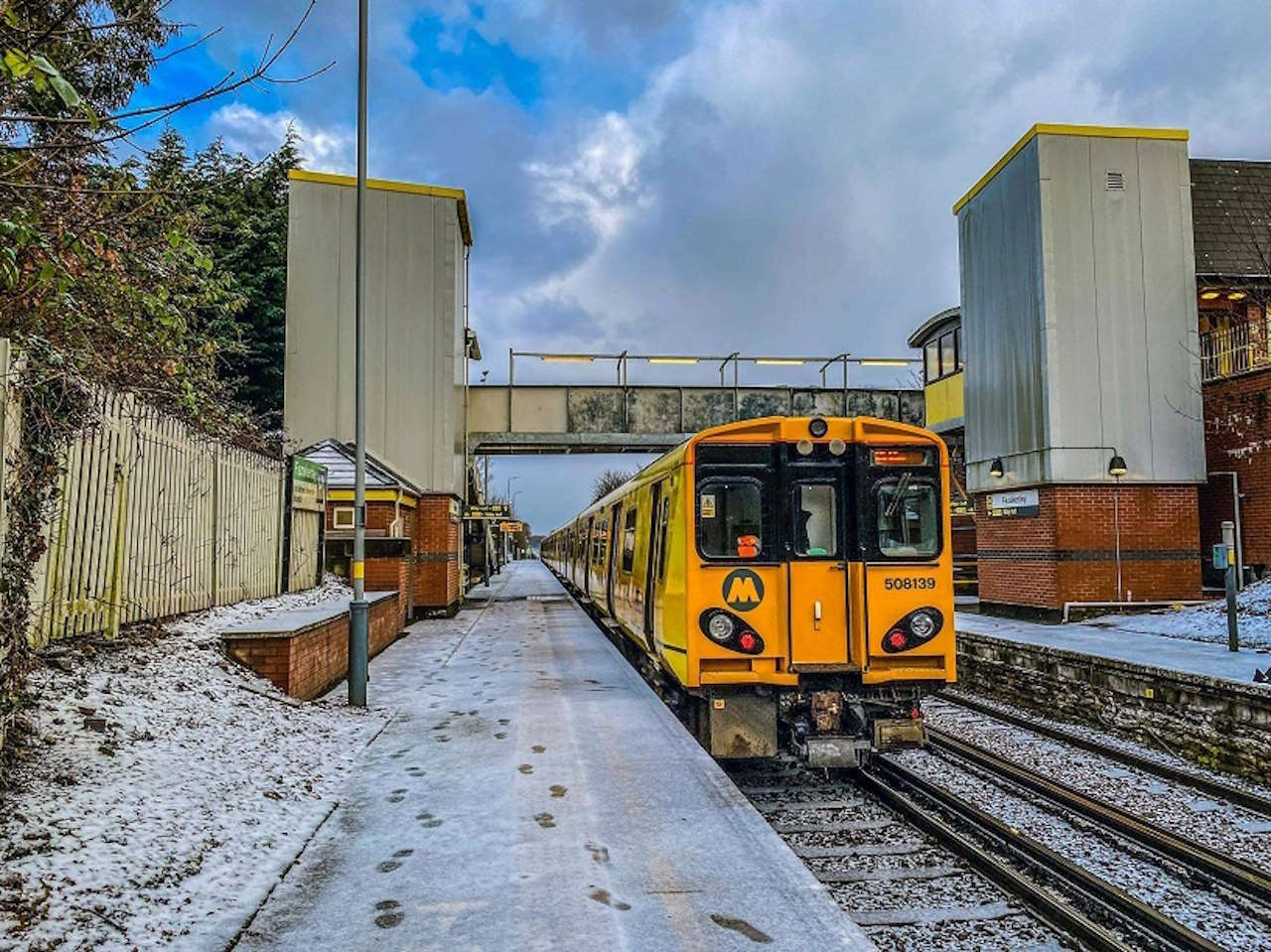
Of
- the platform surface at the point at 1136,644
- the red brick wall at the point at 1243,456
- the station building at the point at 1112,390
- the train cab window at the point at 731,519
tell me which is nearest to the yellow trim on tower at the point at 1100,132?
the station building at the point at 1112,390

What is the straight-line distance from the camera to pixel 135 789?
16.2 ft

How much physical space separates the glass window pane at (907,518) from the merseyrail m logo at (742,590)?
42.8 inches

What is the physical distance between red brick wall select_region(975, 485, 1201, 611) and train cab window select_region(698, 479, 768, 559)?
1048 centimetres

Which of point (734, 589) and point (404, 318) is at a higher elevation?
point (404, 318)

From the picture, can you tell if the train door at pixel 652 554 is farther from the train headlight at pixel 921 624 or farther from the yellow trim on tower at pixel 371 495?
the yellow trim on tower at pixel 371 495

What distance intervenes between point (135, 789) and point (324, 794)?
1.28m

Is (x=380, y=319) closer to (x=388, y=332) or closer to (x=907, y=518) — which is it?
(x=388, y=332)

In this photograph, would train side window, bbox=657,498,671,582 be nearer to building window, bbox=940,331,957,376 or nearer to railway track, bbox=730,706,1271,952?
railway track, bbox=730,706,1271,952

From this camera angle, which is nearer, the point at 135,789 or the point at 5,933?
the point at 5,933

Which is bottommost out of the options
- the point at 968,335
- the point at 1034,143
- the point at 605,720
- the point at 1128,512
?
the point at 605,720

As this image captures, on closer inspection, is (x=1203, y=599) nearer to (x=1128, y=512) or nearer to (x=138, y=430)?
(x=1128, y=512)

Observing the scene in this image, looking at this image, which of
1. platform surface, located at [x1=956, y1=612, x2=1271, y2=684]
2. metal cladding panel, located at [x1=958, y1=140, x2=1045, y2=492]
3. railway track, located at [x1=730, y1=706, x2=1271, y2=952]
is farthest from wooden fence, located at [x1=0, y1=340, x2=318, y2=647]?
metal cladding panel, located at [x1=958, y1=140, x2=1045, y2=492]

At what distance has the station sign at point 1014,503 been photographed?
54.7 feet

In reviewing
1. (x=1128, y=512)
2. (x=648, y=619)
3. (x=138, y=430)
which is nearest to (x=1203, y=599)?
(x=1128, y=512)
